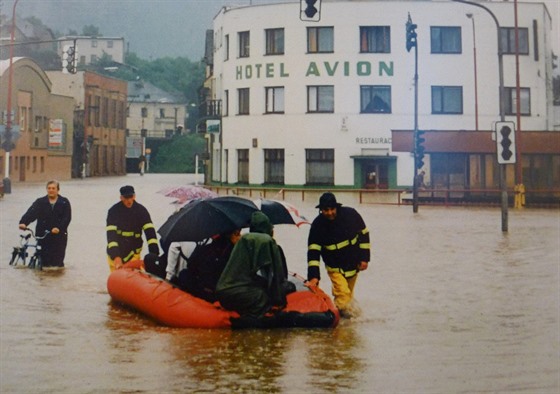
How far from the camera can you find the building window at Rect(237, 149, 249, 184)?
139ft

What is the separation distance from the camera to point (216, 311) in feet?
30.1

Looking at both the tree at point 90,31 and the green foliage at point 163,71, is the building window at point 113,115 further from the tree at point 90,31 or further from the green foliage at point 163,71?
the tree at point 90,31

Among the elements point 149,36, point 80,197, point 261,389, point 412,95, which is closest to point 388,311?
point 261,389

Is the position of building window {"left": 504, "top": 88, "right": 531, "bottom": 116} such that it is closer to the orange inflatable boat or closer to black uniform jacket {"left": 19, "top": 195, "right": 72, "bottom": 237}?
black uniform jacket {"left": 19, "top": 195, "right": 72, "bottom": 237}

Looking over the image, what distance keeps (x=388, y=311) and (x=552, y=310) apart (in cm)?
200

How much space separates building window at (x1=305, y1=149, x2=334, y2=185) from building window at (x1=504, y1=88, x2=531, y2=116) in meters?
8.52

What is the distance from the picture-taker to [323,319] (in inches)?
362

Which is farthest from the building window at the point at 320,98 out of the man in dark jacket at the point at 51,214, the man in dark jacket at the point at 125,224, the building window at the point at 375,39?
the man in dark jacket at the point at 125,224

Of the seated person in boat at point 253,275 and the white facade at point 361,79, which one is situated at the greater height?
Result: the white facade at point 361,79

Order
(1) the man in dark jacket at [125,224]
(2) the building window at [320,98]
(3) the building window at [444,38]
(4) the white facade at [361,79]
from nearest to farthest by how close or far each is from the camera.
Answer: (1) the man in dark jacket at [125,224] → (3) the building window at [444,38] → (4) the white facade at [361,79] → (2) the building window at [320,98]

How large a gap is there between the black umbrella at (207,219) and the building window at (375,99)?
100.0ft

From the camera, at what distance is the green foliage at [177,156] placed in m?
20.7

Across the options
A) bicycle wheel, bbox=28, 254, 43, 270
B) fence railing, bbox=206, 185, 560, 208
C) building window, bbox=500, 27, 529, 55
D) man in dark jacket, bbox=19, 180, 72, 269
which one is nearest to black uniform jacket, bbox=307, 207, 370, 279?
man in dark jacket, bbox=19, 180, 72, 269

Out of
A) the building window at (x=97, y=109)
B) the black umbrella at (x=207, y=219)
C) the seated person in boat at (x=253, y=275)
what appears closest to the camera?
the seated person in boat at (x=253, y=275)
